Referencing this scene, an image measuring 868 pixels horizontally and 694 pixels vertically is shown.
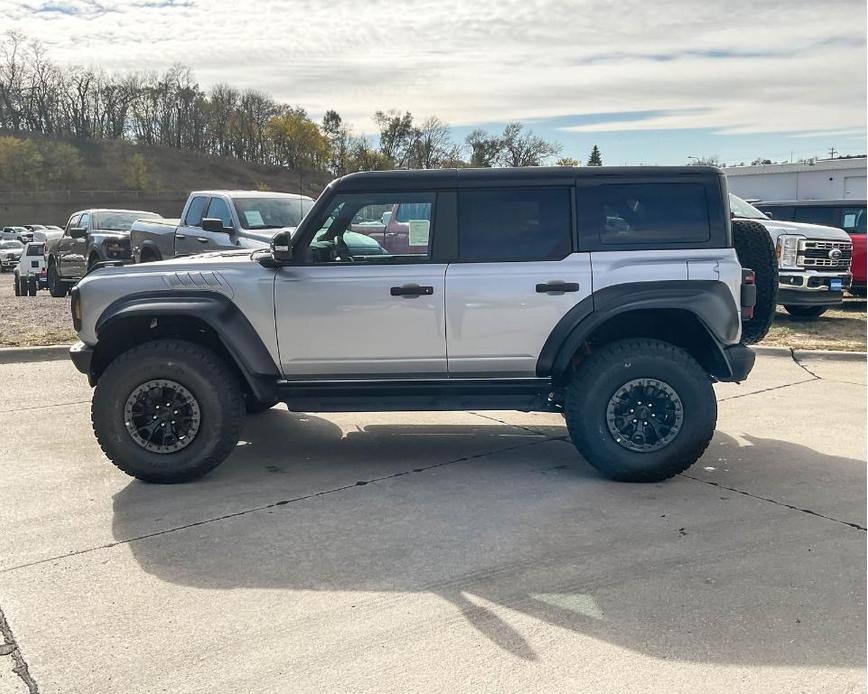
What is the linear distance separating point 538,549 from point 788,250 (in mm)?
9343

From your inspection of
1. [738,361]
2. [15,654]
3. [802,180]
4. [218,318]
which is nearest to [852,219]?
[738,361]

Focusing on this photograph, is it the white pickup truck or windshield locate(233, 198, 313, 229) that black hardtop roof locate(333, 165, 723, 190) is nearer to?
the white pickup truck

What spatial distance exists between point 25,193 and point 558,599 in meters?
93.7

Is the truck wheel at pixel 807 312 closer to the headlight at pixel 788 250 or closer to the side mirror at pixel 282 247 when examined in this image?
the headlight at pixel 788 250

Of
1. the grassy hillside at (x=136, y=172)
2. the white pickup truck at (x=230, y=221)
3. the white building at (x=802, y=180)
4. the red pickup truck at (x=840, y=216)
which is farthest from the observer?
the grassy hillside at (x=136, y=172)

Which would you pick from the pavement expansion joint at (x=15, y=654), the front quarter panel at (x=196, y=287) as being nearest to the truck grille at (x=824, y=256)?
the front quarter panel at (x=196, y=287)

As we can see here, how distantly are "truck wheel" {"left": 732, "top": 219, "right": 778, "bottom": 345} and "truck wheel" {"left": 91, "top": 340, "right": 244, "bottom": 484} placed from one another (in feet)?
11.6

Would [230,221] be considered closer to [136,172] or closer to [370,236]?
[370,236]

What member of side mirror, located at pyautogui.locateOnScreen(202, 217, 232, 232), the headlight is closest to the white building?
the headlight

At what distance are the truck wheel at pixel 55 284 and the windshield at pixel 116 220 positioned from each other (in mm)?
1378

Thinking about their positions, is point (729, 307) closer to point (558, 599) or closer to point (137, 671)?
point (558, 599)

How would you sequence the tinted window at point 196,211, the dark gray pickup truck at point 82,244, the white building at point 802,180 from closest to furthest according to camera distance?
the tinted window at point 196,211, the dark gray pickup truck at point 82,244, the white building at point 802,180

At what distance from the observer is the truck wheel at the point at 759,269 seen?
5328 millimetres

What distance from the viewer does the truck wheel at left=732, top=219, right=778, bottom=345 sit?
5328mm
